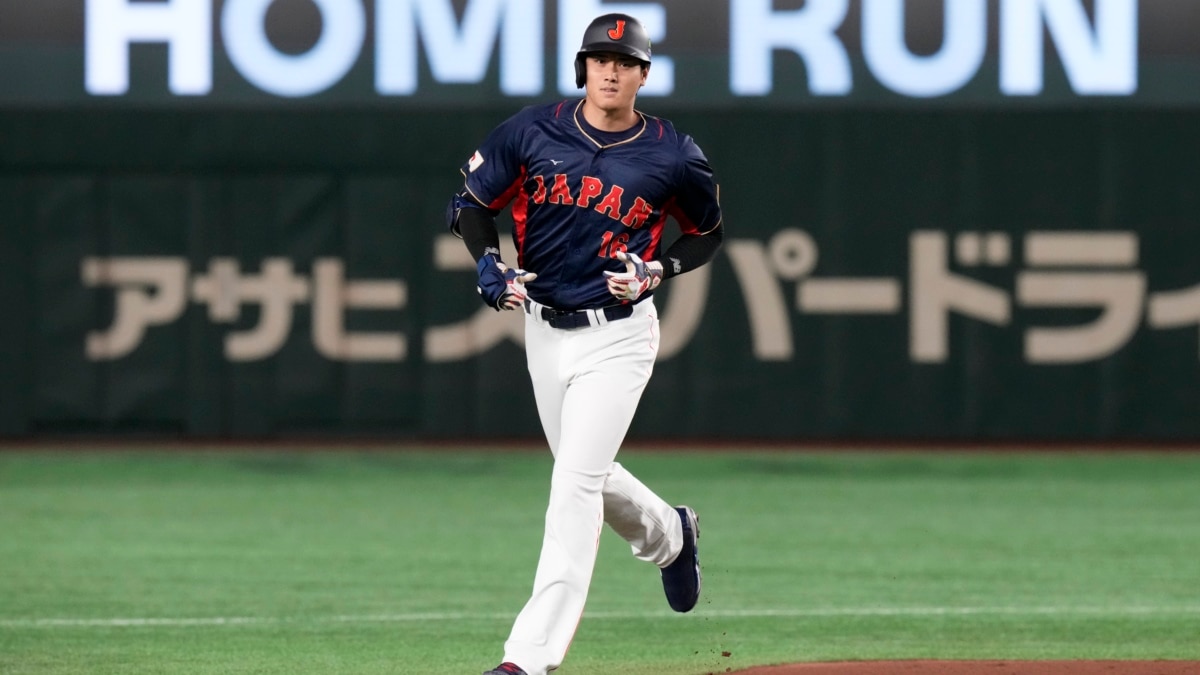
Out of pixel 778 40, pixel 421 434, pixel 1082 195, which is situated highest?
pixel 778 40

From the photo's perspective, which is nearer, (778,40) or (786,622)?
(786,622)

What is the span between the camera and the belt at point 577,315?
18.7 ft

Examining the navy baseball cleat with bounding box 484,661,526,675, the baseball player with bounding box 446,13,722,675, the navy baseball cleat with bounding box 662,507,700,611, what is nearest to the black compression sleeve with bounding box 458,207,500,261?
the baseball player with bounding box 446,13,722,675

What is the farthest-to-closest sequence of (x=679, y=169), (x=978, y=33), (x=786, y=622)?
(x=978, y=33)
(x=786, y=622)
(x=679, y=169)

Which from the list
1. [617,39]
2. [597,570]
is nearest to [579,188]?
[617,39]

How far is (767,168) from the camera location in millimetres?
14070

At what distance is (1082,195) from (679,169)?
8.77 metres

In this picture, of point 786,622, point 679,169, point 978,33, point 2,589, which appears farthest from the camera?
point 978,33

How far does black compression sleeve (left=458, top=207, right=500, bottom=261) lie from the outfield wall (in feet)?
26.1

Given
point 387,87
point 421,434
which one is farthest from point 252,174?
point 421,434

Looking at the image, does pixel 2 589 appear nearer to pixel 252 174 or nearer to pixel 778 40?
pixel 252 174

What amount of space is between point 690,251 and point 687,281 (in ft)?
25.9

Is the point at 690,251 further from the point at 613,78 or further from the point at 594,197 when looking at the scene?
the point at 613,78

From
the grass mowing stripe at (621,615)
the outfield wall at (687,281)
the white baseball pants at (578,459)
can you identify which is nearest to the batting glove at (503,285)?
the white baseball pants at (578,459)
